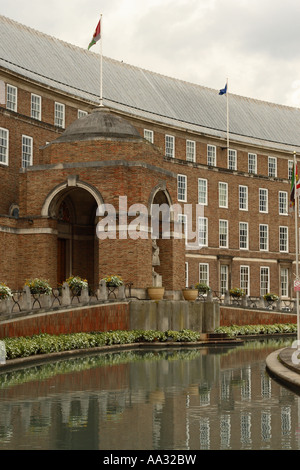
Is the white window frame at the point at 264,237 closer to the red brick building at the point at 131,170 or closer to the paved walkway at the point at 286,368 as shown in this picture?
the red brick building at the point at 131,170

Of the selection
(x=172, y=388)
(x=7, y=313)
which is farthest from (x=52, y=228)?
(x=172, y=388)

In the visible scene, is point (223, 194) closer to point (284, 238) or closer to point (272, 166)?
point (284, 238)

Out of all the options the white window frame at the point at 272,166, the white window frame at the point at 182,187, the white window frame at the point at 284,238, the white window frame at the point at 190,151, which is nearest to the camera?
the white window frame at the point at 182,187

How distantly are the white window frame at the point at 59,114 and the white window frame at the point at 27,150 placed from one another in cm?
544

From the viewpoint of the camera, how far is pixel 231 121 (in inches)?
2948

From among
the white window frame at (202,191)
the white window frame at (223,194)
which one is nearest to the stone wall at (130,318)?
the white window frame at (202,191)

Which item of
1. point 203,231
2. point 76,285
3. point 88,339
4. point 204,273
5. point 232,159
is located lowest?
point 88,339

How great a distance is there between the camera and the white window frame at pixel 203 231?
6395cm

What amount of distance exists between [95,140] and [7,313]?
16436 mm

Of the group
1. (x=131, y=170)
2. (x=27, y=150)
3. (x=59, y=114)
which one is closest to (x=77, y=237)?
(x=131, y=170)

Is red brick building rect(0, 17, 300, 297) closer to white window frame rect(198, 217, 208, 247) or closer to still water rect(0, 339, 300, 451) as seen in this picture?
white window frame rect(198, 217, 208, 247)

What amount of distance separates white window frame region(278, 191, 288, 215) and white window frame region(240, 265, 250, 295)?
7.82 meters

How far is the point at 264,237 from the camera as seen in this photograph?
229 ft

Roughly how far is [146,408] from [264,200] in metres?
55.8
